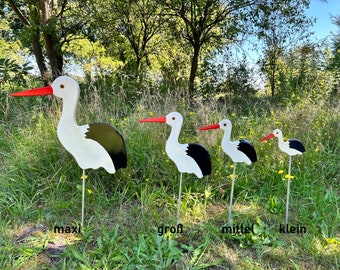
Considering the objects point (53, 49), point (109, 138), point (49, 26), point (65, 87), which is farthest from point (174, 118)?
point (53, 49)

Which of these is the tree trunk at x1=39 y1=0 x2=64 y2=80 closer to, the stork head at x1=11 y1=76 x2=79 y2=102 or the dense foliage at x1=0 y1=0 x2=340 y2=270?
the dense foliage at x1=0 y1=0 x2=340 y2=270

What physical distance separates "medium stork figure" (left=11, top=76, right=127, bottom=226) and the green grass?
1.11ft

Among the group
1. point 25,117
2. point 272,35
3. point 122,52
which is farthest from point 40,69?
point 272,35

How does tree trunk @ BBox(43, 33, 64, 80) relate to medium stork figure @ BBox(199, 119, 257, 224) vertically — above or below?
above

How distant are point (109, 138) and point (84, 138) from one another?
0.16 metres

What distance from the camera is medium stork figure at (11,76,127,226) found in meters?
1.78

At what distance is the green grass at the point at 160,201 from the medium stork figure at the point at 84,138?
339mm

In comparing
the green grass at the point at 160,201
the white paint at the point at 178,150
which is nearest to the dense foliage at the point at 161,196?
the green grass at the point at 160,201

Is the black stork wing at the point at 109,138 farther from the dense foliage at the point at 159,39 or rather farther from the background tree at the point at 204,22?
the background tree at the point at 204,22

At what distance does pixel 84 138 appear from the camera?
1.86m

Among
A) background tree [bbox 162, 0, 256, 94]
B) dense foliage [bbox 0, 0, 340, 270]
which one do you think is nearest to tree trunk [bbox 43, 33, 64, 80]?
dense foliage [bbox 0, 0, 340, 270]

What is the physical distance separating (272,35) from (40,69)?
639 centimetres

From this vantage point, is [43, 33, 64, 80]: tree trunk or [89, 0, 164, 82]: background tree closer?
[43, 33, 64, 80]: tree trunk

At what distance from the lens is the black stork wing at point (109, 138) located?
6.15 ft
